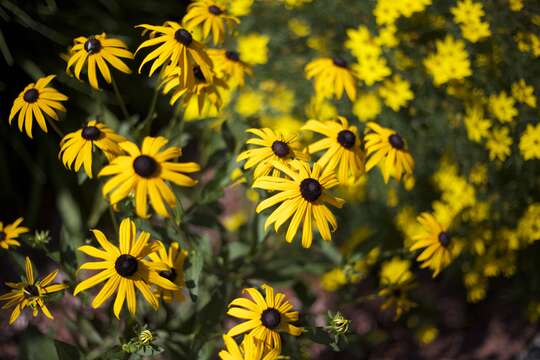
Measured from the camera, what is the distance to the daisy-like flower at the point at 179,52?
1747 mm

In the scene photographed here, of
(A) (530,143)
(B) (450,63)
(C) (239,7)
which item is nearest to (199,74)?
(C) (239,7)

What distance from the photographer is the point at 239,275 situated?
8.14 ft

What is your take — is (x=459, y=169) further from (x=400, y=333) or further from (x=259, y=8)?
(x=259, y=8)

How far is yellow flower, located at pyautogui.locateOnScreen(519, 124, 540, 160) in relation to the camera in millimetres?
2432

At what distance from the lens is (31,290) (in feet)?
5.52

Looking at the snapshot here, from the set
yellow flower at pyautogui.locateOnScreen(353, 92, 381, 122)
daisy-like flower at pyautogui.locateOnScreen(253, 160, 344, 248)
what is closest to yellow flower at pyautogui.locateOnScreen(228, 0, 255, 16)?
yellow flower at pyautogui.locateOnScreen(353, 92, 381, 122)

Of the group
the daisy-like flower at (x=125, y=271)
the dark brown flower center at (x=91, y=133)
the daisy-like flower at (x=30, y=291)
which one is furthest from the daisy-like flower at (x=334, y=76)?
the daisy-like flower at (x=30, y=291)

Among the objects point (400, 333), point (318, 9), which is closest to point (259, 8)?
point (318, 9)

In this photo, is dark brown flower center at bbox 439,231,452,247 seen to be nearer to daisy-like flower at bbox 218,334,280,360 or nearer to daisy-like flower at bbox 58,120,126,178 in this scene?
daisy-like flower at bbox 218,334,280,360

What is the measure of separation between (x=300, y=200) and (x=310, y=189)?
0.19 ft

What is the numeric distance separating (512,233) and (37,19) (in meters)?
3.50

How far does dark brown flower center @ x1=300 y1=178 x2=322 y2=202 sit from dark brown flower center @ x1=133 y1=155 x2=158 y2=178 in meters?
0.50

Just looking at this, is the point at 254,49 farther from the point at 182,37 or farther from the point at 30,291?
the point at 30,291

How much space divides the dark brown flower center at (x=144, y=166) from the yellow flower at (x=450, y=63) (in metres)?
1.82
